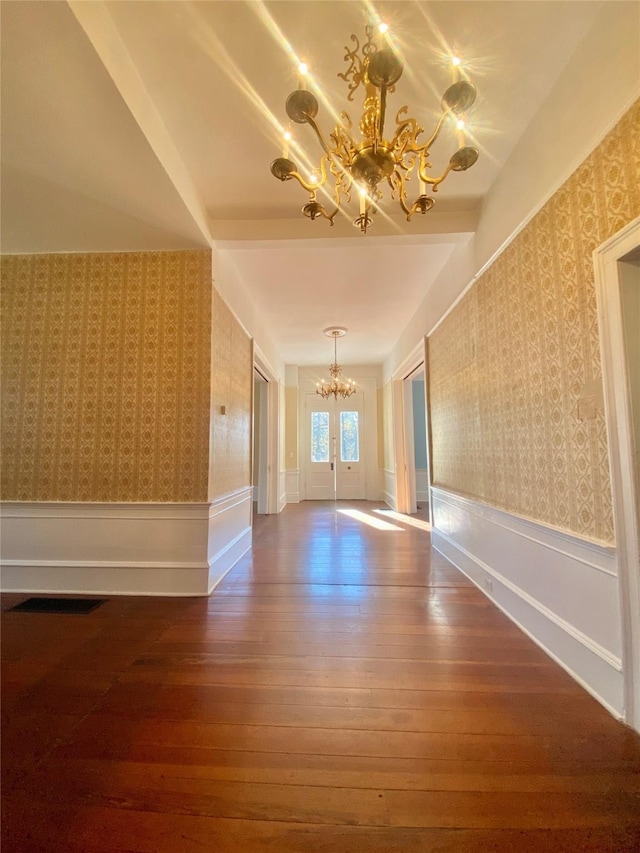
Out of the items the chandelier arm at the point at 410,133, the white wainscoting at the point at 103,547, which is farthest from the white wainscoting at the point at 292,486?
the chandelier arm at the point at 410,133

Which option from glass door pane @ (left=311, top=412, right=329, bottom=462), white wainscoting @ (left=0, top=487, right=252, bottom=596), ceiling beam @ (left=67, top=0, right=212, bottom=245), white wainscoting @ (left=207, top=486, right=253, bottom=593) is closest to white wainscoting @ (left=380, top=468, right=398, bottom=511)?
glass door pane @ (left=311, top=412, right=329, bottom=462)

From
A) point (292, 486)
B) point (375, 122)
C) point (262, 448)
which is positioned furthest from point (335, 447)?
point (375, 122)

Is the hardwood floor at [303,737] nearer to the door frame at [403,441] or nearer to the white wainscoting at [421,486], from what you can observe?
the door frame at [403,441]

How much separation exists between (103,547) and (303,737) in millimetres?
2194

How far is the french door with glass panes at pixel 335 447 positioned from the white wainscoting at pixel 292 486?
0.99ft

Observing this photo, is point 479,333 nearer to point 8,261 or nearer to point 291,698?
point 291,698

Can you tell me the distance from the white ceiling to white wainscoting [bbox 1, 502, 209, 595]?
221cm

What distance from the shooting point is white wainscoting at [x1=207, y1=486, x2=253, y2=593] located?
2.83 metres

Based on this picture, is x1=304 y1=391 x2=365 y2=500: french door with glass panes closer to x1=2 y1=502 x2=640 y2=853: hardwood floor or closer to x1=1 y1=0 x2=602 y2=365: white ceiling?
x1=1 y1=0 x2=602 y2=365: white ceiling

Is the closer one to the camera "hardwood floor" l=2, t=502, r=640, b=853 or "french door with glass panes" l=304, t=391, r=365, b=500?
"hardwood floor" l=2, t=502, r=640, b=853

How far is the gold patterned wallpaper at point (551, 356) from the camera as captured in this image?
153 cm

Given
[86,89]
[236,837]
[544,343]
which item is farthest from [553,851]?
[86,89]

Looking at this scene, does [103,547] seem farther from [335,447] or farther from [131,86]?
[335,447]

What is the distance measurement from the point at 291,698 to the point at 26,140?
319 cm
